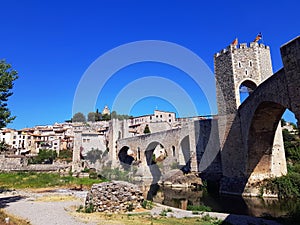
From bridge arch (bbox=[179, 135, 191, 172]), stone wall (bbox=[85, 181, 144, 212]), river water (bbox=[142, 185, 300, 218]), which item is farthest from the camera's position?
bridge arch (bbox=[179, 135, 191, 172])

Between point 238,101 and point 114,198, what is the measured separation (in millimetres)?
11079

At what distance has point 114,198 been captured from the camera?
32.1 feet

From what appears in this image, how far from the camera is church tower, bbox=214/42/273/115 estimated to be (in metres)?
16.8

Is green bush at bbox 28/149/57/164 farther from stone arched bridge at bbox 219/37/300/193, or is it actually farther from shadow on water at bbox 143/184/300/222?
stone arched bridge at bbox 219/37/300/193

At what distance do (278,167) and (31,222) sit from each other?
14.2 metres

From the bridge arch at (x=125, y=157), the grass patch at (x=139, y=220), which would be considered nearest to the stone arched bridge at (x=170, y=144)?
the bridge arch at (x=125, y=157)

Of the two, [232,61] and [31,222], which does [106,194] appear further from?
[232,61]

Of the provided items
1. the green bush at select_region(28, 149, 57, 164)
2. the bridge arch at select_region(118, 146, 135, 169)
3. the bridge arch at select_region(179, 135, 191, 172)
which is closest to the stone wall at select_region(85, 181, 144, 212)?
the bridge arch at select_region(179, 135, 191, 172)

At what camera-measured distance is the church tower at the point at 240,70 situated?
16828 mm

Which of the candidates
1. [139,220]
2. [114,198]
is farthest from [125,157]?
[139,220]

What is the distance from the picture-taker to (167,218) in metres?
8.34

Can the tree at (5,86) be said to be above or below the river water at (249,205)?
above

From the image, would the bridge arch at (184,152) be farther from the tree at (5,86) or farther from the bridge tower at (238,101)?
the tree at (5,86)

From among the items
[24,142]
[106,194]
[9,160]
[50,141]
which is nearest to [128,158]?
[9,160]
